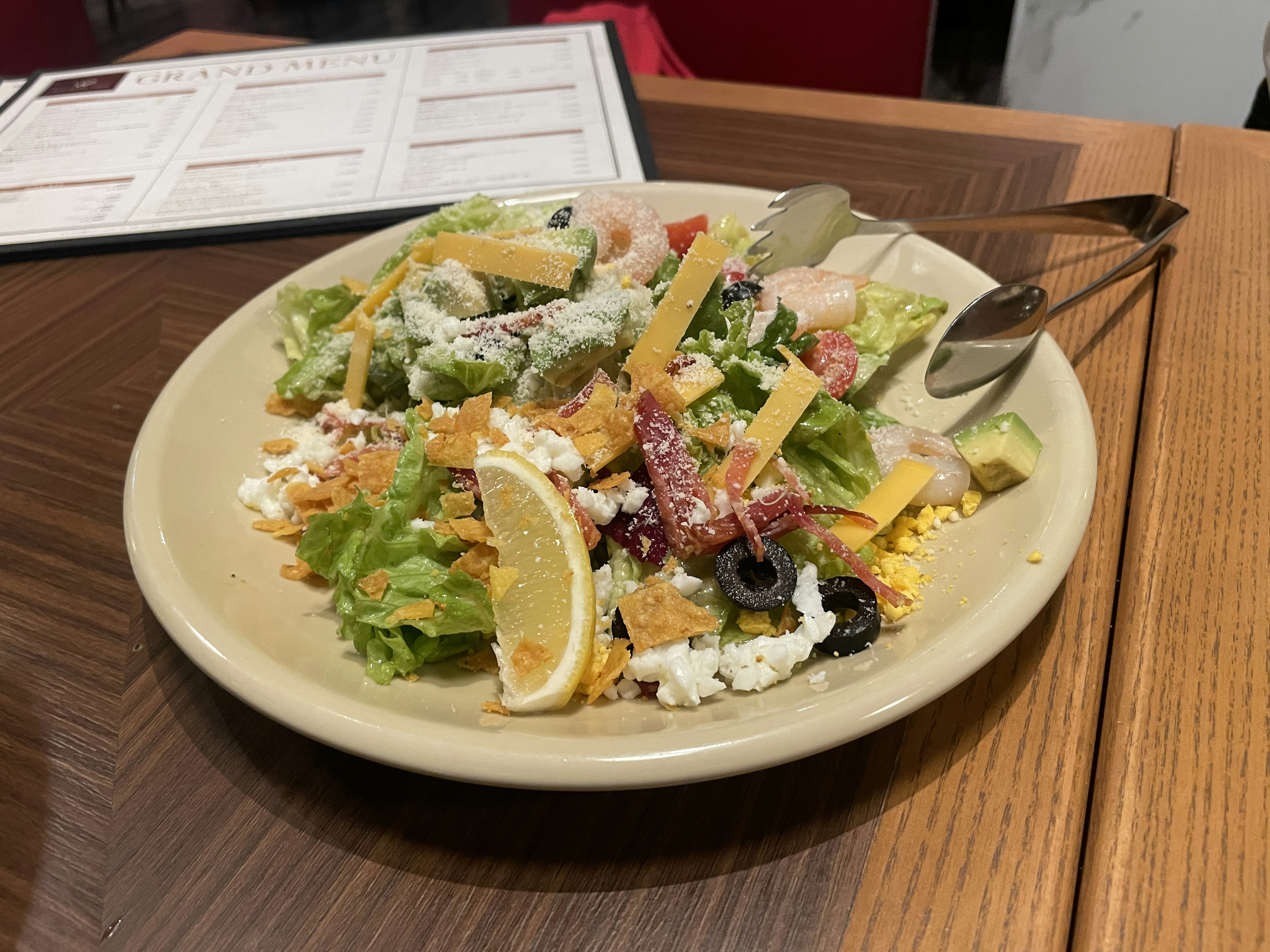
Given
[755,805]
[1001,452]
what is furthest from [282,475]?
[1001,452]

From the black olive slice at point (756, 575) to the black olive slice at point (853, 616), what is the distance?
49 millimetres

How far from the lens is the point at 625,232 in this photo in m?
1.47

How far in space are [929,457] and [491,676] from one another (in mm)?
A: 695

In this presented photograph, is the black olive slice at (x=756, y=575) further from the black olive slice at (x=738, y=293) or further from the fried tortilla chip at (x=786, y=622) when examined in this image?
the black olive slice at (x=738, y=293)

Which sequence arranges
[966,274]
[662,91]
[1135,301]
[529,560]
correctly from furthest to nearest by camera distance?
[662,91], [1135,301], [966,274], [529,560]

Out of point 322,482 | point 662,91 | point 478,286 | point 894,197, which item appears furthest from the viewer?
point 662,91

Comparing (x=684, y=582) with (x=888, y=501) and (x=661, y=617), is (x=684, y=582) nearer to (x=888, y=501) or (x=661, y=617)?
(x=661, y=617)

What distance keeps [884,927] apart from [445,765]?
0.46m

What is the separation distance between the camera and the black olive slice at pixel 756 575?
99cm

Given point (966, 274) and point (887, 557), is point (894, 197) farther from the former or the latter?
point (887, 557)

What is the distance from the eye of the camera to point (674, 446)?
3.57 feet

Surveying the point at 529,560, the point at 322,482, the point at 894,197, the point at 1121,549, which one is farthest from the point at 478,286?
the point at 894,197

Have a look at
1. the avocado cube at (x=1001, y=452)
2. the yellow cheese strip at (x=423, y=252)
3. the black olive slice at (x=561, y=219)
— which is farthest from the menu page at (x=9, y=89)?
the avocado cube at (x=1001, y=452)

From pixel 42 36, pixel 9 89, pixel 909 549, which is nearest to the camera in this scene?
pixel 909 549
